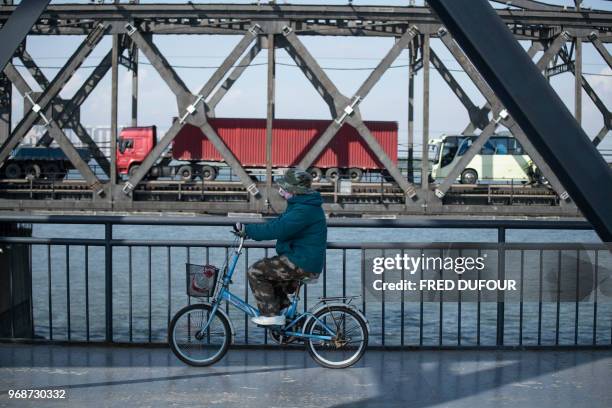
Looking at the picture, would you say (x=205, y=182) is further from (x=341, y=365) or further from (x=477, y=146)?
(x=341, y=365)

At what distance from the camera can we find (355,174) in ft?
142

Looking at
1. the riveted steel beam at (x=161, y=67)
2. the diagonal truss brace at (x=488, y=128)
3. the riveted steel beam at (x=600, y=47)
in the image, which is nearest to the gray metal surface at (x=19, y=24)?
the diagonal truss brace at (x=488, y=128)

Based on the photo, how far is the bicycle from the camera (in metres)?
6.53

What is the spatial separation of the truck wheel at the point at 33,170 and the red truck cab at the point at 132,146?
421 centimetres

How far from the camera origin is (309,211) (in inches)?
244

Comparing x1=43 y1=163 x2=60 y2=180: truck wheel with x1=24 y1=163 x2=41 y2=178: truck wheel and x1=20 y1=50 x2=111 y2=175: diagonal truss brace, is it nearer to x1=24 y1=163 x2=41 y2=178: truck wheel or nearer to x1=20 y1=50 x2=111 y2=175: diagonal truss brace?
x1=24 y1=163 x2=41 y2=178: truck wheel

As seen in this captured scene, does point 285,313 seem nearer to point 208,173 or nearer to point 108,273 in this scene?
point 108,273

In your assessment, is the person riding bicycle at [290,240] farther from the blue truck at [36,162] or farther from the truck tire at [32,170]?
the truck tire at [32,170]

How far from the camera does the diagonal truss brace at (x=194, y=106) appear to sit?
123 feet

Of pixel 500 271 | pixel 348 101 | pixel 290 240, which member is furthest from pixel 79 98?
pixel 290 240

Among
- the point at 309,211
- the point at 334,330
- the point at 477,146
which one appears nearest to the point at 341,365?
the point at 334,330

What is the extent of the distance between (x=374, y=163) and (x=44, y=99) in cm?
→ 1610

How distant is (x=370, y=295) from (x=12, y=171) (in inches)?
1577

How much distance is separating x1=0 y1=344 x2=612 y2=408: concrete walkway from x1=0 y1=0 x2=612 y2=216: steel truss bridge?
30104mm
